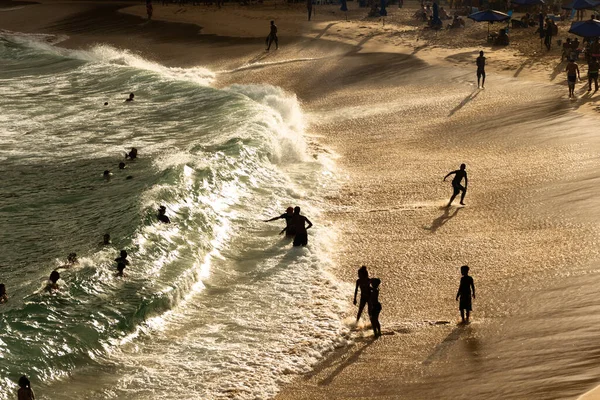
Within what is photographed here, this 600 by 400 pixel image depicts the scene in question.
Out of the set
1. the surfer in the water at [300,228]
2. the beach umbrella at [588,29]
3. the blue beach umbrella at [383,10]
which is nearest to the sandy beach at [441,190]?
the surfer in the water at [300,228]

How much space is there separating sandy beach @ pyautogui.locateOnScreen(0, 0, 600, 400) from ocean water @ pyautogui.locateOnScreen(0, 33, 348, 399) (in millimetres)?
975

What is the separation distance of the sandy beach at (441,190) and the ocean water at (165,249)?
975 mm

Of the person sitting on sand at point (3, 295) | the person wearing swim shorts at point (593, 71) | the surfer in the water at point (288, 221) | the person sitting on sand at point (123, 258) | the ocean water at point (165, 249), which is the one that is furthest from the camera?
the person wearing swim shorts at point (593, 71)

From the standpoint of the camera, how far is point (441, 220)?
2105 centimetres

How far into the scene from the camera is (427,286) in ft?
57.3

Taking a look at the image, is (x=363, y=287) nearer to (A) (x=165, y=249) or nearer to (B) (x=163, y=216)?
(A) (x=165, y=249)

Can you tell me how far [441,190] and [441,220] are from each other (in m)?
2.22

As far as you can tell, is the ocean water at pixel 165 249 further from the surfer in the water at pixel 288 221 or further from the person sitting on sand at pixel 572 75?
the person sitting on sand at pixel 572 75

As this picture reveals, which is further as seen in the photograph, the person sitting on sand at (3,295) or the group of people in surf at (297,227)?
the group of people in surf at (297,227)

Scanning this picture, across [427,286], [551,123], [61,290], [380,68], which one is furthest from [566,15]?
[61,290]

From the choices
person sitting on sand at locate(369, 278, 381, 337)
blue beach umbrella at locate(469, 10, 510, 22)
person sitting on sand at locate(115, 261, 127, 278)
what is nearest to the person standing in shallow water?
blue beach umbrella at locate(469, 10, 510, 22)

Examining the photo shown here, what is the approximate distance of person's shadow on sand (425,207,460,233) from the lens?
20.6 m

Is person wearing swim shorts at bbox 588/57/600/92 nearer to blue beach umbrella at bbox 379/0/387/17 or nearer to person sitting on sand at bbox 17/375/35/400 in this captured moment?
blue beach umbrella at bbox 379/0/387/17

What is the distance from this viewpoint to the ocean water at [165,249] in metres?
14.6
